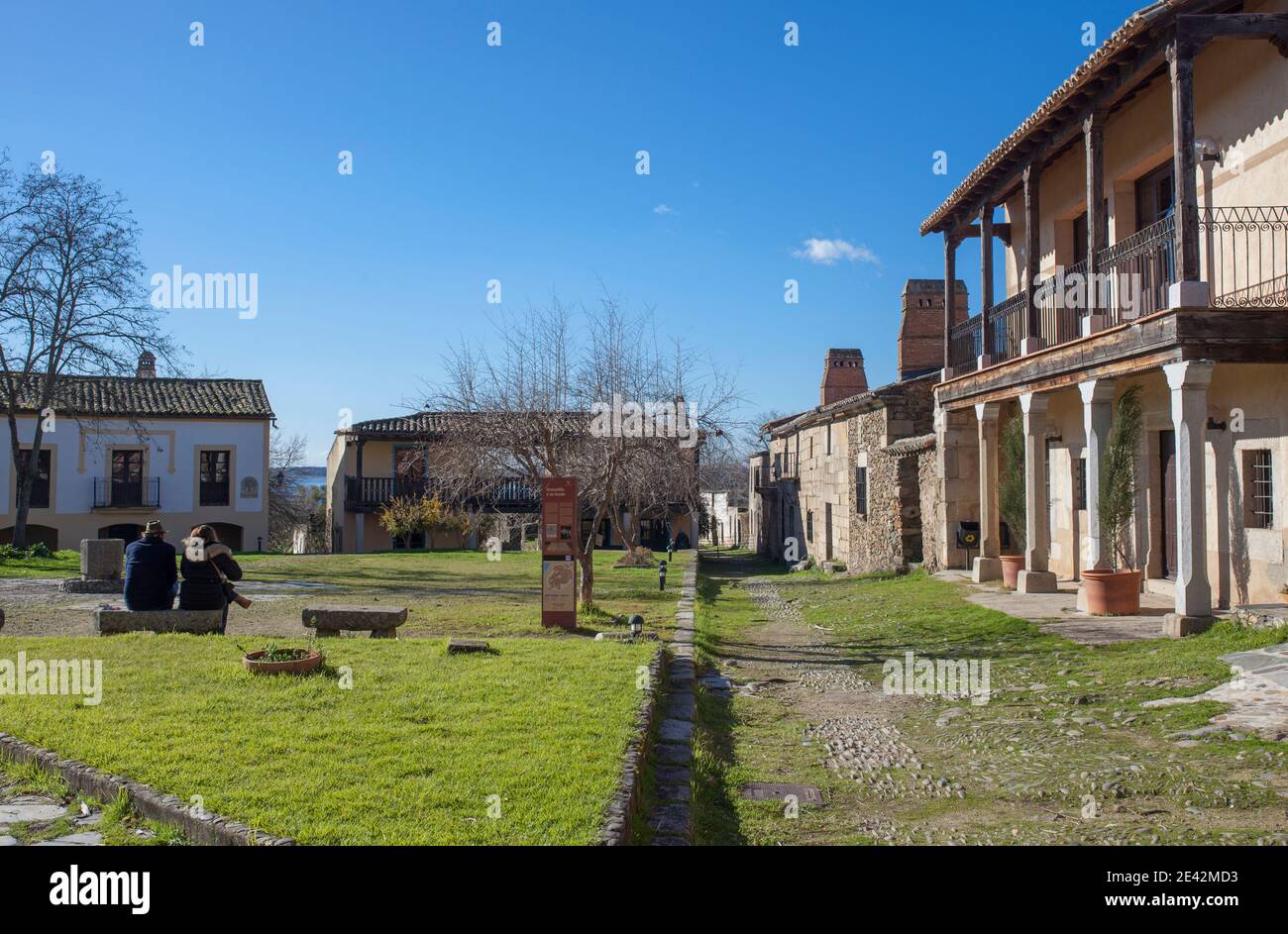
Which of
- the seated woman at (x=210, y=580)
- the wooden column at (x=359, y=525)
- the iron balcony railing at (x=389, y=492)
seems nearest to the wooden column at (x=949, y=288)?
the seated woman at (x=210, y=580)

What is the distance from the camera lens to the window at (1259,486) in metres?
10.3

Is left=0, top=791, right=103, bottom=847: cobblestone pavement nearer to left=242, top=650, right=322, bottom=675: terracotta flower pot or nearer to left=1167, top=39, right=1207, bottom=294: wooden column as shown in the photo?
left=242, top=650, right=322, bottom=675: terracotta flower pot

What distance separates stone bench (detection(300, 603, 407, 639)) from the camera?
10.0m

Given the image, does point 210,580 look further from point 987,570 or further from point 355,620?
point 987,570

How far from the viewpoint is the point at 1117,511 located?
1120cm

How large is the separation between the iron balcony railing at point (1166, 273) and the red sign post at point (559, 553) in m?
6.79

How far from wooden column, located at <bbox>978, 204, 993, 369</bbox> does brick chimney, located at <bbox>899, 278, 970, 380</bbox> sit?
919 centimetres

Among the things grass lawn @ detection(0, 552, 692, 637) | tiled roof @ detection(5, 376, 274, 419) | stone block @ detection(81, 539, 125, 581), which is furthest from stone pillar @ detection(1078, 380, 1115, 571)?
tiled roof @ detection(5, 376, 274, 419)

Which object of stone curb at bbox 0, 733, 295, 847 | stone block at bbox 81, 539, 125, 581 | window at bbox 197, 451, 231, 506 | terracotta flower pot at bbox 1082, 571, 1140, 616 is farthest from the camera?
window at bbox 197, 451, 231, 506

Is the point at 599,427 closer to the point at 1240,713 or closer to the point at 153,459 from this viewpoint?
the point at 1240,713

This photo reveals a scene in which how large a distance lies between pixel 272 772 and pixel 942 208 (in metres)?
14.9

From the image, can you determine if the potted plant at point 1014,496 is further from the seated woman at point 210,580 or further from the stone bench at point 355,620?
the seated woman at point 210,580

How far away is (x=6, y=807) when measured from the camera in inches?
181

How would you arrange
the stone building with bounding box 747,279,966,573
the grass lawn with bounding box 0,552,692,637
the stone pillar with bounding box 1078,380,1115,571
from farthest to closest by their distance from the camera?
the stone building with bounding box 747,279,966,573
the grass lawn with bounding box 0,552,692,637
the stone pillar with bounding box 1078,380,1115,571
